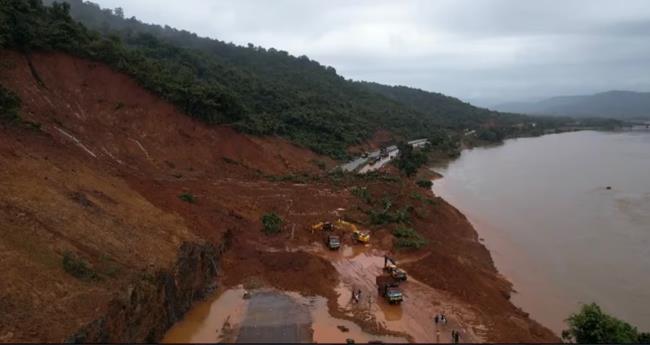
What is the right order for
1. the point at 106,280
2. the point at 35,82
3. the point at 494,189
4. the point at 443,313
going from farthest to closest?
the point at 494,189, the point at 35,82, the point at 443,313, the point at 106,280

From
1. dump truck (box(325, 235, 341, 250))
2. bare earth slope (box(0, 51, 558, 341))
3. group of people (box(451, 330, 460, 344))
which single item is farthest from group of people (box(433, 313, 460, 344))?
dump truck (box(325, 235, 341, 250))

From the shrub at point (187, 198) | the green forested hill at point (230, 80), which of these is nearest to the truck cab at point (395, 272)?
the shrub at point (187, 198)

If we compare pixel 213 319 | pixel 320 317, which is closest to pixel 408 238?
pixel 320 317

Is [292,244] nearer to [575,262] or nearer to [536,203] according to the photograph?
[575,262]

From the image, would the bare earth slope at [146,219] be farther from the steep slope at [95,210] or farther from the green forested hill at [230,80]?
the green forested hill at [230,80]

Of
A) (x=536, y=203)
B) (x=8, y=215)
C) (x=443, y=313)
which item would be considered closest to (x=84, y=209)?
(x=8, y=215)

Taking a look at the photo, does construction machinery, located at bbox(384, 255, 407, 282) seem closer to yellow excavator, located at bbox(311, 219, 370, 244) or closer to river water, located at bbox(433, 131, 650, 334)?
yellow excavator, located at bbox(311, 219, 370, 244)
